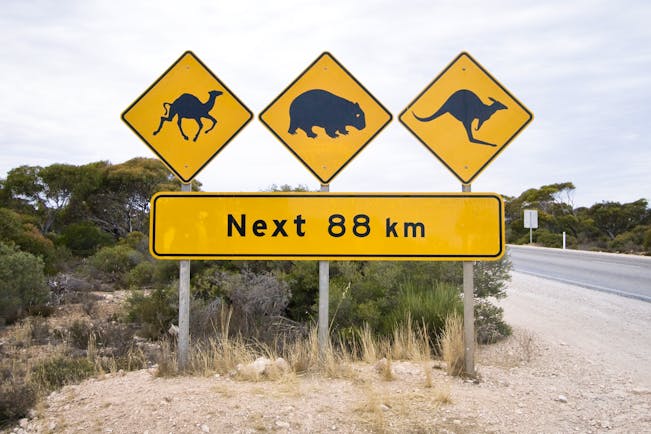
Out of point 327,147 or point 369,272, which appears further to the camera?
point 369,272

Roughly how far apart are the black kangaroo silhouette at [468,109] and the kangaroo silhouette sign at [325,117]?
55cm

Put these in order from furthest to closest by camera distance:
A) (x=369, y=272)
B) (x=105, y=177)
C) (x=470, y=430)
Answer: (x=105, y=177) < (x=369, y=272) < (x=470, y=430)

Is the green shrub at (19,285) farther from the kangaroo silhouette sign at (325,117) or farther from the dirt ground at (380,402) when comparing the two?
the kangaroo silhouette sign at (325,117)

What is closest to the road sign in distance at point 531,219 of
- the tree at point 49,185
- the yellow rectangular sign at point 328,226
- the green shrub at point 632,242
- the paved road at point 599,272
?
the green shrub at point 632,242

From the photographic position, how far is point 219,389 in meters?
4.71

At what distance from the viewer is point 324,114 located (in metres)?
5.62

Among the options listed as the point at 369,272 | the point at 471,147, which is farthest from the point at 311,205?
the point at 369,272

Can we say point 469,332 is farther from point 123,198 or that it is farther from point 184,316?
point 123,198

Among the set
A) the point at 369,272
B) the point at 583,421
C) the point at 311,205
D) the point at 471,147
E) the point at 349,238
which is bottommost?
the point at 583,421

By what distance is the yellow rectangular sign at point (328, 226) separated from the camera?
5.50 m

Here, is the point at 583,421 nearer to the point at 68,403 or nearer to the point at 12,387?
the point at 68,403

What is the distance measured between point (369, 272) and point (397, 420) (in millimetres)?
4714

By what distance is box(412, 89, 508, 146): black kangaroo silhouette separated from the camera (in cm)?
550

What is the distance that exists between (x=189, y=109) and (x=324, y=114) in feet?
4.71
